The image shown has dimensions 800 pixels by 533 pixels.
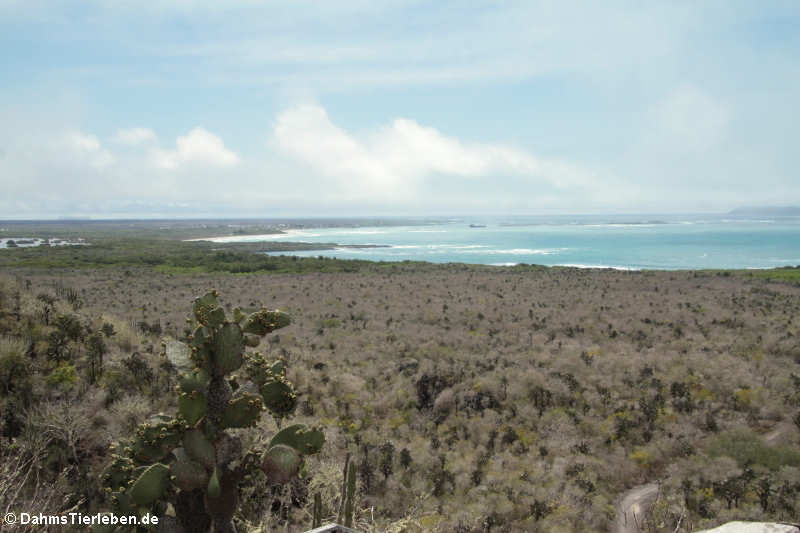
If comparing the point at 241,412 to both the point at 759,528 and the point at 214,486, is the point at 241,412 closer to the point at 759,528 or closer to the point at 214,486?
the point at 214,486

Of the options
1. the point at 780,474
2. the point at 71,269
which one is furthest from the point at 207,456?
the point at 71,269

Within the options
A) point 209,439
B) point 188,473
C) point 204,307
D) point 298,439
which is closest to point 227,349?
point 204,307

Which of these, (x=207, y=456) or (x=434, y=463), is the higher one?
(x=207, y=456)

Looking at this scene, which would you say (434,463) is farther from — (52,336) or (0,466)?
(52,336)

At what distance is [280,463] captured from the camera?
15.4ft

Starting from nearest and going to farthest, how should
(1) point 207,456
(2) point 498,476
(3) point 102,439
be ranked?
1. (1) point 207,456
2. (3) point 102,439
3. (2) point 498,476

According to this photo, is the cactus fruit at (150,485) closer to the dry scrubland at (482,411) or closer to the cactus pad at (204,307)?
the cactus pad at (204,307)

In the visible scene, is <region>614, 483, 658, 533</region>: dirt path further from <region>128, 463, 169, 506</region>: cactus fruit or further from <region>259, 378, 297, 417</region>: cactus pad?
<region>128, 463, 169, 506</region>: cactus fruit

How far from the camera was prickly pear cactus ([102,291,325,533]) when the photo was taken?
176 inches

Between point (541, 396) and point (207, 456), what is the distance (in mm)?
13963

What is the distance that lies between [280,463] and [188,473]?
85cm

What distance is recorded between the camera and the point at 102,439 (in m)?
10.3

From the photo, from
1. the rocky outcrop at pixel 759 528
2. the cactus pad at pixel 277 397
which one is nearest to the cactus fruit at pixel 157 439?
the cactus pad at pixel 277 397

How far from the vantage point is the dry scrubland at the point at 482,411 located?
9734 millimetres
